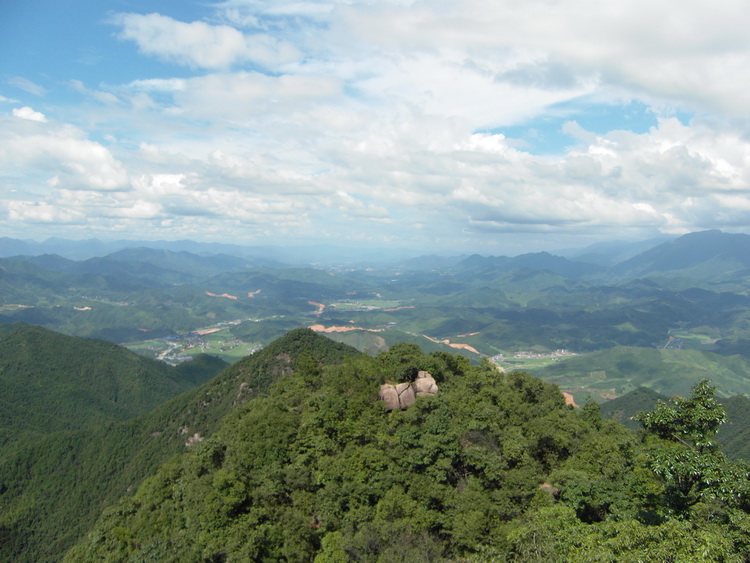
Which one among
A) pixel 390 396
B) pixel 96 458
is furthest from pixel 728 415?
pixel 96 458

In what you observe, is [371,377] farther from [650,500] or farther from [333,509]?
[650,500]

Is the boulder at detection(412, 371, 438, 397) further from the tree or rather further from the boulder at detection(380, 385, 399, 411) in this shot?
the tree

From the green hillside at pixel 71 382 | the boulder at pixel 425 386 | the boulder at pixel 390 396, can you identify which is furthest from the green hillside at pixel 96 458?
the boulder at pixel 390 396

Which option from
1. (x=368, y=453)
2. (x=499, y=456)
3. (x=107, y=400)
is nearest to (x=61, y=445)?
(x=107, y=400)

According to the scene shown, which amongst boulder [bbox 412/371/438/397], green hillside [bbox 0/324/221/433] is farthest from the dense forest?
green hillside [bbox 0/324/221/433]

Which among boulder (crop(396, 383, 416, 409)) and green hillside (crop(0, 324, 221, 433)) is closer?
boulder (crop(396, 383, 416, 409))

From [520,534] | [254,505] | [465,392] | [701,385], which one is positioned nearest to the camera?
[701,385]
